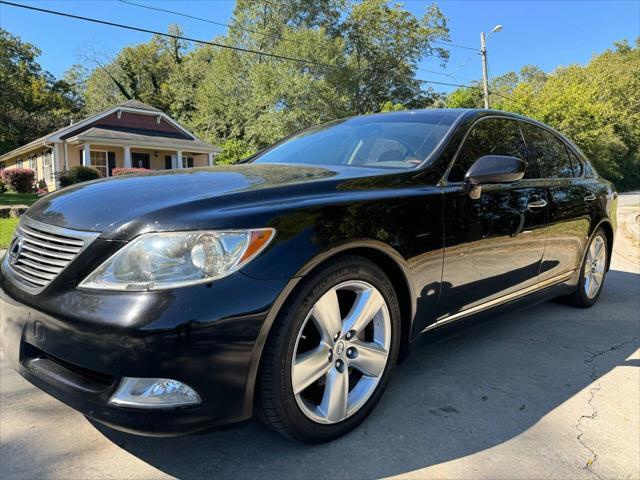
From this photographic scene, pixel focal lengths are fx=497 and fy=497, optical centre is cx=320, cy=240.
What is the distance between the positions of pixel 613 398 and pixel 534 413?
57 cm

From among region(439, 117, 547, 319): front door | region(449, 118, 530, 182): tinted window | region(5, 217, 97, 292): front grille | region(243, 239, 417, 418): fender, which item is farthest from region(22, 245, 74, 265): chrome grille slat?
region(449, 118, 530, 182): tinted window

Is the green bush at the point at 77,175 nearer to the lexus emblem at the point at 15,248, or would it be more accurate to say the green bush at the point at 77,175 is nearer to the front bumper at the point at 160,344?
the lexus emblem at the point at 15,248

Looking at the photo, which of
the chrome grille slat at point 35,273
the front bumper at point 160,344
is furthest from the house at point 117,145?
the front bumper at point 160,344

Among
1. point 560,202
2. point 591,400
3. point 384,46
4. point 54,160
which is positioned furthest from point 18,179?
point 591,400

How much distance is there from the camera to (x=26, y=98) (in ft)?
138

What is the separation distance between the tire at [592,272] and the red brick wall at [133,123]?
1072 inches

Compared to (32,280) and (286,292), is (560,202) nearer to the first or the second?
(286,292)

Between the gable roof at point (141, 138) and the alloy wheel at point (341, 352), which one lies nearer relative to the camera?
the alloy wheel at point (341, 352)

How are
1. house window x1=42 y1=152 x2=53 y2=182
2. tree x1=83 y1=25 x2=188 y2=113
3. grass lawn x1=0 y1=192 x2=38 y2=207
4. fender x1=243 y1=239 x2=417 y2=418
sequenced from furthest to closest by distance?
1. tree x1=83 y1=25 x2=188 y2=113
2. house window x1=42 y1=152 x2=53 y2=182
3. grass lawn x1=0 y1=192 x2=38 y2=207
4. fender x1=243 y1=239 x2=417 y2=418

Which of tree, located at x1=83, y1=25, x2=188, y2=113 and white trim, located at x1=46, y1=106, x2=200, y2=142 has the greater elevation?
tree, located at x1=83, y1=25, x2=188, y2=113

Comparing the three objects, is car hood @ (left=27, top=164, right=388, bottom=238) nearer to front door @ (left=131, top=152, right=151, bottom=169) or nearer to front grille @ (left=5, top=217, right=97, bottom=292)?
front grille @ (left=5, top=217, right=97, bottom=292)

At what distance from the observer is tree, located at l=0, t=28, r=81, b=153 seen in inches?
1437

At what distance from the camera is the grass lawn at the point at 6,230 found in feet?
26.1

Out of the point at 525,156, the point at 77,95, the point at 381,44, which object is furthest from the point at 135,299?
the point at 77,95
